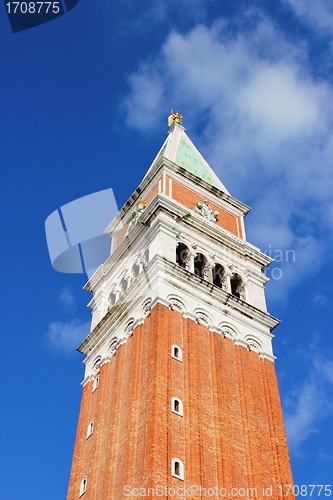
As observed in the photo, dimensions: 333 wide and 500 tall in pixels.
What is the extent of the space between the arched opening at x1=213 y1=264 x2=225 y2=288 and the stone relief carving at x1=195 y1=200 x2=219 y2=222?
14.4ft

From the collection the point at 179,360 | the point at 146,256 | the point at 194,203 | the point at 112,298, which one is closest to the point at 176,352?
the point at 179,360

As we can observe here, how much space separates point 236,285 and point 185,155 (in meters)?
14.5

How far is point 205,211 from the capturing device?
50500mm

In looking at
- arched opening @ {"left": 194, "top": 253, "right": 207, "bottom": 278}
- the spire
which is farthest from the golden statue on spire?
arched opening @ {"left": 194, "top": 253, "right": 207, "bottom": 278}

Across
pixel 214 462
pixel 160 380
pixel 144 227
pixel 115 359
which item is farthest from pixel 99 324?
pixel 214 462

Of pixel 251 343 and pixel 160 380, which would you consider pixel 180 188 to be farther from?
pixel 160 380

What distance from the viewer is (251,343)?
43.1 meters

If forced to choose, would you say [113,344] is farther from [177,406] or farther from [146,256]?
[177,406]

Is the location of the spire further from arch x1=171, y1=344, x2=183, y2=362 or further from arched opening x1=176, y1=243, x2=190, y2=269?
arch x1=171, y1=344, x2=183, y2=362

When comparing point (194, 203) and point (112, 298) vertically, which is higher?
point (194, 203)

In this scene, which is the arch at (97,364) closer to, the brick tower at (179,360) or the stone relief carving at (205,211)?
the brick tower at (179,360)

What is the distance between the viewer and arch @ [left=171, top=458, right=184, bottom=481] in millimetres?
32781

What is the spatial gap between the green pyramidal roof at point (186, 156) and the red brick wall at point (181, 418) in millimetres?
17081

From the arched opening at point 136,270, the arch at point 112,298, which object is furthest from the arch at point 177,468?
the arch at point 112,298
